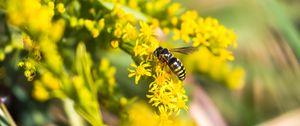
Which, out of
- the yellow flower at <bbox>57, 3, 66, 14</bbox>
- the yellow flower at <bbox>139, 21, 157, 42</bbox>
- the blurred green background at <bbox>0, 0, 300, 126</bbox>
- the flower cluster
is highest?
the blurred green background at <bbox>0, 0, 300, 126</bbox>

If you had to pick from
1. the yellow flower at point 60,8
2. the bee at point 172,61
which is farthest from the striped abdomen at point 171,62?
the yellow flower at point 60,8

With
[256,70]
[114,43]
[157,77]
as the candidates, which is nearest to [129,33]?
[114,43]

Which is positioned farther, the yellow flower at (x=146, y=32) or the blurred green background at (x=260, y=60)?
the blurred green background at (x=260, y=60)

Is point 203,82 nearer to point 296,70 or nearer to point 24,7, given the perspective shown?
point 296,70

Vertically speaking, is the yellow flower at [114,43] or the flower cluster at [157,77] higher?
the yellow flower at [114,43]

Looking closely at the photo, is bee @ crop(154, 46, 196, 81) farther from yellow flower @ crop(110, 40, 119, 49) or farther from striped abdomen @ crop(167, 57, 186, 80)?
yellow flower @ crop(110, 40, 119, 49)

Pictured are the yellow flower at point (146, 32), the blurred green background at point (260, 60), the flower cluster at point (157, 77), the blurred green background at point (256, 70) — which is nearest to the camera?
the flower cluster at point (157, 77)

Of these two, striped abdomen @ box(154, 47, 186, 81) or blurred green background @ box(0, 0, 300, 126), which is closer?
striped abdomen @ box(154, 47, 186, 81)

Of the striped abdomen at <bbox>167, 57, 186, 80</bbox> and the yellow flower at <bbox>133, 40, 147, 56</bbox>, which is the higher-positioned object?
the yellow flower at <bbox>133, 40, 147, 56</bbox>

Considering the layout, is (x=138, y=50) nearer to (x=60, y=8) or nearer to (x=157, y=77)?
(x=157, y=77)

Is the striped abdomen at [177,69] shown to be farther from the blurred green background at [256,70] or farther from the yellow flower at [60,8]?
the blurred green background at [256,70]

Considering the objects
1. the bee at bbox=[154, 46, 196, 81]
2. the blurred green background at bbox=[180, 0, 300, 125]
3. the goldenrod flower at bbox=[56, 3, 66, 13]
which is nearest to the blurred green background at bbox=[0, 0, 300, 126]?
the blurred green background at bbox=[180, 0, 300, 125]

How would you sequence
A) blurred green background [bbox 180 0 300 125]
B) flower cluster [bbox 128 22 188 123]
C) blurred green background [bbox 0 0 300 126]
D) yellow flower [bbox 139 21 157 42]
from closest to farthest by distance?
flower cluster [bbox 128 22 188 123], yellow flower [bbox 139 21 157 42], blurred green background [bbox 0 0 300 126], blurred green background [bbox 180 0 300 125]
